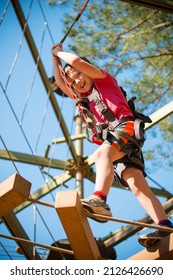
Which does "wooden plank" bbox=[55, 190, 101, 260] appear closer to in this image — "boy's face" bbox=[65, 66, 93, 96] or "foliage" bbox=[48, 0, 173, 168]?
"boy's face" bbox=[65, 66, 93, 96]

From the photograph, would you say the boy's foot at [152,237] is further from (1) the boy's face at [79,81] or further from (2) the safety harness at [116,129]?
(1) the boy's face at [79,81]

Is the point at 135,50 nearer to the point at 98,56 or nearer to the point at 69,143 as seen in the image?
the point at 98,56

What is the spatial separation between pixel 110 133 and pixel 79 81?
1.24 feet

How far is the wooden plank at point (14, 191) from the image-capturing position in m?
Result: 2.39

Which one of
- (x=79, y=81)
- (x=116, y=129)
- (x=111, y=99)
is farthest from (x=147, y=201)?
(x=79, y=81)

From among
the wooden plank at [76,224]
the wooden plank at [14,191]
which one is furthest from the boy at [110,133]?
the wooden plank at [14,191]

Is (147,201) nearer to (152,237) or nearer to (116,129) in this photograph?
(152,237)

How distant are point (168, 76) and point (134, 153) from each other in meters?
→ 3.89

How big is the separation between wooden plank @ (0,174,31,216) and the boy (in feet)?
1.15

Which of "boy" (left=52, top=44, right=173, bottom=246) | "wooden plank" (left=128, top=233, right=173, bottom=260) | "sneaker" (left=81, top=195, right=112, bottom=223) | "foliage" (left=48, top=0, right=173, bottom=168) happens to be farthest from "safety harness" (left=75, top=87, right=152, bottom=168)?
"foliage" (left=48, top=0, right=173, bottom=168)

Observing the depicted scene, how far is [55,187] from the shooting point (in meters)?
5.81

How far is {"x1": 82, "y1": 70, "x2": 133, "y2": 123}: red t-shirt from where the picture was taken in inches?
117

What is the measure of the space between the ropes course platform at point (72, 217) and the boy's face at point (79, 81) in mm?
806
